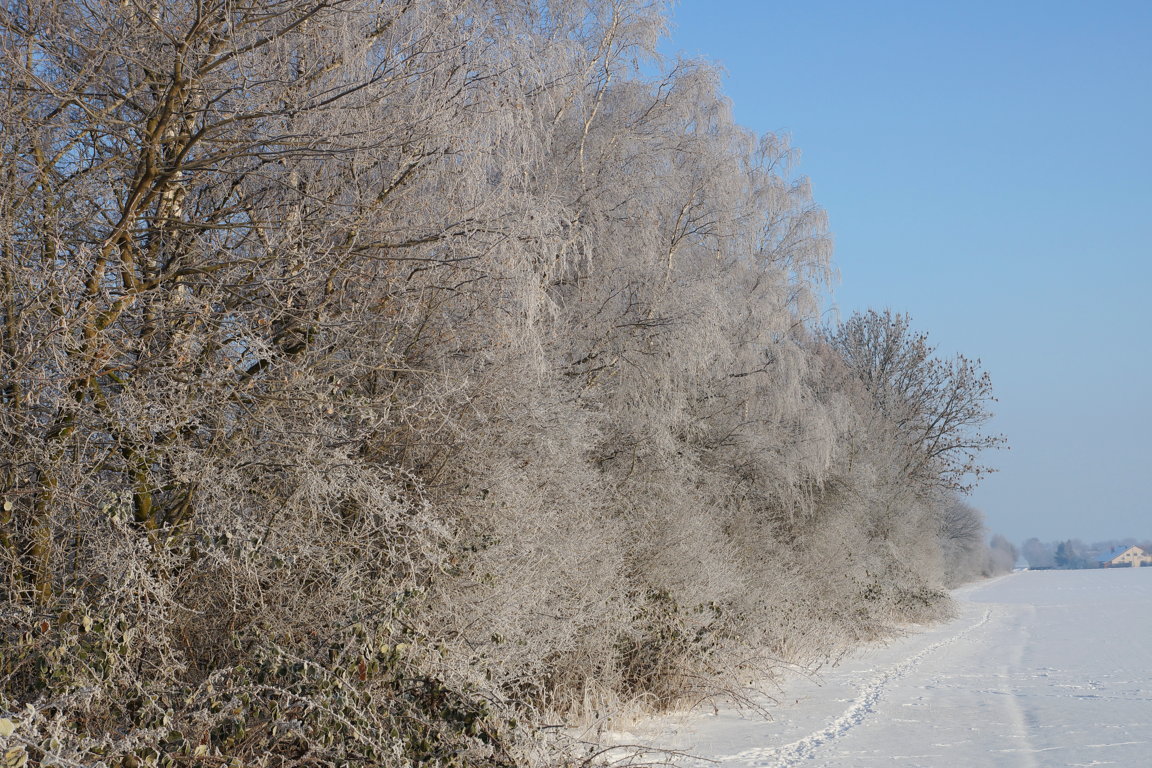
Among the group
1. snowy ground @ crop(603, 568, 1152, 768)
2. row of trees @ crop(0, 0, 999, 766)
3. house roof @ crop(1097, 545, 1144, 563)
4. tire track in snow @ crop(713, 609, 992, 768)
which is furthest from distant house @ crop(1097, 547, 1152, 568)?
row of trees @ crop(0, 0, 999, 766)

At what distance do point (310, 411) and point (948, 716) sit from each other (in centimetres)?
798

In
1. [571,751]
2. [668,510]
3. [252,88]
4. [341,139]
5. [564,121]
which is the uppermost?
[564,121]

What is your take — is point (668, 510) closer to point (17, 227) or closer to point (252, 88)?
point (252, 88)

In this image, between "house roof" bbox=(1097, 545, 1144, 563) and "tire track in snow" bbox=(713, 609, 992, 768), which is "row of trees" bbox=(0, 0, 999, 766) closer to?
"tire track in snow" bbox=(713, 609, 992, 768)

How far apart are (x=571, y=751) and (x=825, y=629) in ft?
36.2

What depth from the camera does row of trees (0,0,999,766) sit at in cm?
500

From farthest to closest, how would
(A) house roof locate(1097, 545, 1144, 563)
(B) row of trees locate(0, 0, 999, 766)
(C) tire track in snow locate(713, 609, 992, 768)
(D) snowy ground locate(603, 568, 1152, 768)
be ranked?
(A) house roof locate(1097, 545, 1144, 563) < (D) snowy ground locate(603, 568, 1152, 768) < (C) tire track in snow locate(713, 609, 992, 768) < (B) row of trees locate(0, 0, 999, 766)

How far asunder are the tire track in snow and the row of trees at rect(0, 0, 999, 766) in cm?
134

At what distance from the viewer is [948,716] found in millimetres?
10617

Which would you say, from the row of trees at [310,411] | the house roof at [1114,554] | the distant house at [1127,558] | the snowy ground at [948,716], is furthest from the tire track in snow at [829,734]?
the house roof at [1114,554]

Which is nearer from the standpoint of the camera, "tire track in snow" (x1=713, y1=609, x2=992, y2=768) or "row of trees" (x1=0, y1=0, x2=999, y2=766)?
"row of trees" (x1=0, y1=0, x2=999, y2=766)

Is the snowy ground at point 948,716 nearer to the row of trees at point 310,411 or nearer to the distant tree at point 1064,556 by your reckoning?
the row of trees at point 310,411

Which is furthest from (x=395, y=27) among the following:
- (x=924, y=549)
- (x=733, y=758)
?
(x=924, y=549)

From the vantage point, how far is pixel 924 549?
3256cm
